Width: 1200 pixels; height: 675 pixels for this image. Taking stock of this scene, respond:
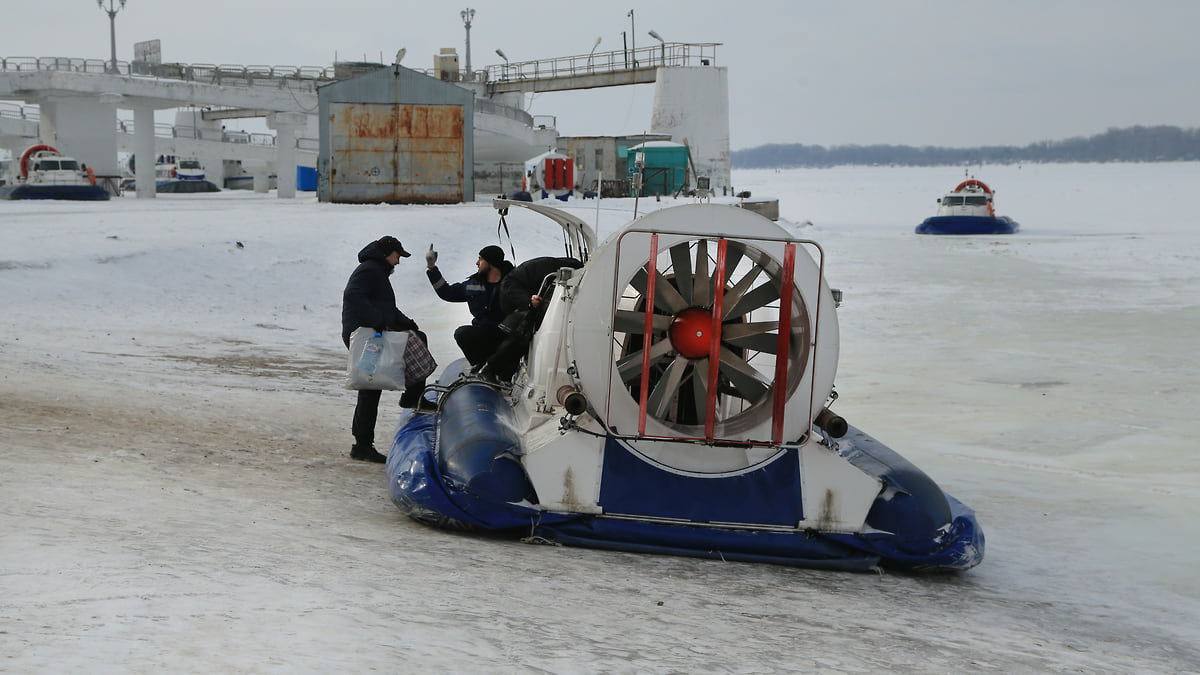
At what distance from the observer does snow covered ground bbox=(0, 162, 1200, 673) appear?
11.0 feet

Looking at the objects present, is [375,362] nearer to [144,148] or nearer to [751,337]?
[751,337]

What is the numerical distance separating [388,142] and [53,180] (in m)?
13.0

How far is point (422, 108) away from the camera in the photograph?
26281 mm

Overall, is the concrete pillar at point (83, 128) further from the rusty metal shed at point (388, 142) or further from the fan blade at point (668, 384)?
the fan blade at point (668, 384)

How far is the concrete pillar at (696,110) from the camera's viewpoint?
43156 millimetres

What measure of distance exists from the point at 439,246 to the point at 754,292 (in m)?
13.4

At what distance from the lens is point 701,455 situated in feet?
17.6

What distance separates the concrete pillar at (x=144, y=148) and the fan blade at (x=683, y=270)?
1378 inches

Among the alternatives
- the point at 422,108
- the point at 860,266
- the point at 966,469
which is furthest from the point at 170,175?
the point at 966,469

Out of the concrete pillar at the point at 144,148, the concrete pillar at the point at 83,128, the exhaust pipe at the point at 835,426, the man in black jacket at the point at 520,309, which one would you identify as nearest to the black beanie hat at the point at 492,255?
the man in black jacket at the point at 520,309

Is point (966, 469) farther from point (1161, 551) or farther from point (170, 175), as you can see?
point (170, 175)

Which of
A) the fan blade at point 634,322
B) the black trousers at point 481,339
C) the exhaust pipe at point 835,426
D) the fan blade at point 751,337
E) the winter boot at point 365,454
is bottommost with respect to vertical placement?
the winter boot at point 365,454

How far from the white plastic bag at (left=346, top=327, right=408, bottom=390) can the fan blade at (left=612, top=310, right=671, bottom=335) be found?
1.67 meters

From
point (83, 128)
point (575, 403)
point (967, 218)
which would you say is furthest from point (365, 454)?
point (83, 128)
